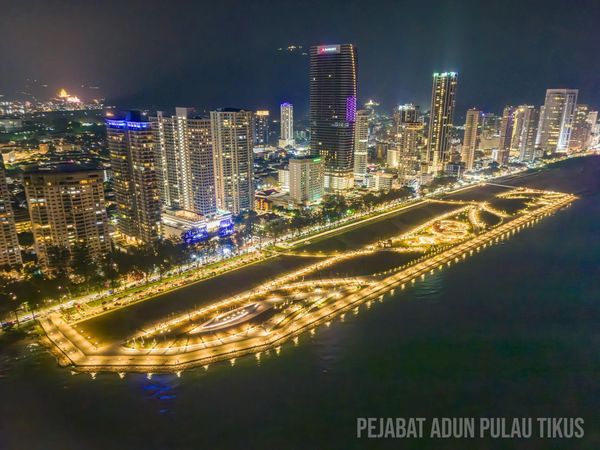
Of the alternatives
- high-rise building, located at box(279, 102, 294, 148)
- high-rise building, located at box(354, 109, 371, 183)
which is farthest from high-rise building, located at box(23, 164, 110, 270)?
high-rise building, located at box(279, 102, 294, 148)

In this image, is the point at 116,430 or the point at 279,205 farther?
the point at 279,205

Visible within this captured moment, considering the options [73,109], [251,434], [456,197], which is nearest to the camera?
[251,434]

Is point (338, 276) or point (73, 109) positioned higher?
point (73, 109)

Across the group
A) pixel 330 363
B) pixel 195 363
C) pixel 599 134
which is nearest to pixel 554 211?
pixel 330 363

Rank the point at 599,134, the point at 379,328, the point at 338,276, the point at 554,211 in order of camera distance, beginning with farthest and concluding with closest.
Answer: the point at 599,134 < the point at 554,211 < the point at 338,276 < the point at 379,328

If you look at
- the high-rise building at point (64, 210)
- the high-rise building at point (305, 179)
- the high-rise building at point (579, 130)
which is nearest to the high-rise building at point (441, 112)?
the high-rise building at point (305, 179)

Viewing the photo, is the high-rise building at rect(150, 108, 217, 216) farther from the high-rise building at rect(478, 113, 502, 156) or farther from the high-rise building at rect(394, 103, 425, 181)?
the high-rise building at rect(478, 113, 502, 156)

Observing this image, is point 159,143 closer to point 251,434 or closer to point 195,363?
point 195,363
